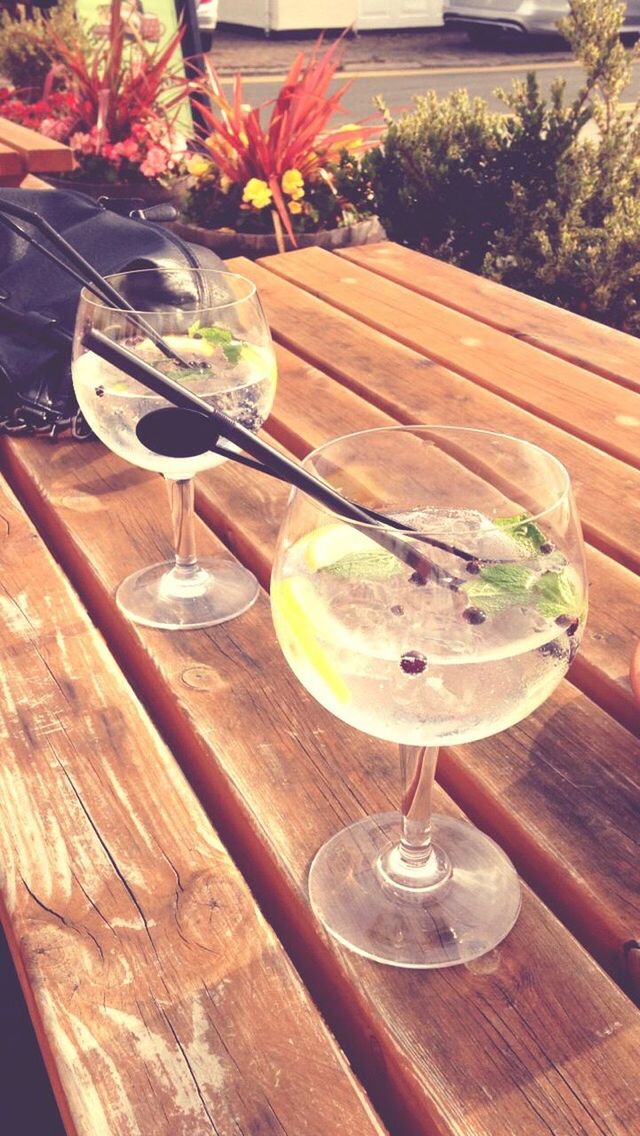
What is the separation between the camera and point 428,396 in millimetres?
1645

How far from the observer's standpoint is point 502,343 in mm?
1865

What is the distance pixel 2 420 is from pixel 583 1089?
1.20m

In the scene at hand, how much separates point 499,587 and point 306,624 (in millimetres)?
131

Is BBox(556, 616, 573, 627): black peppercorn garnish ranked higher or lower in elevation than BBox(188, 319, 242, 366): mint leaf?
lower

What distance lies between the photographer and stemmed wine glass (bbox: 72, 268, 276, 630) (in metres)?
1.06

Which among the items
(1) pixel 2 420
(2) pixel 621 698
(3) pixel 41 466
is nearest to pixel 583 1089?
(2) pixel 621 698

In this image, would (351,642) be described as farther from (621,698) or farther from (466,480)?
(621,698)

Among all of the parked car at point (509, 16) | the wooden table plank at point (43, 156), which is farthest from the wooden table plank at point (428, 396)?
the parked car at point (509, 16)

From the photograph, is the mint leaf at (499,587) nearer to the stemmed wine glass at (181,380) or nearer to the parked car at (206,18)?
the stemmed wine glass at (181,380)

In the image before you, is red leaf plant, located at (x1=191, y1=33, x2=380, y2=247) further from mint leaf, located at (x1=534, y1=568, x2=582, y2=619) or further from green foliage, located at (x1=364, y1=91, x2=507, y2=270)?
mint leaf, located at (x1=534, y1=568, x2=582, y2=619)

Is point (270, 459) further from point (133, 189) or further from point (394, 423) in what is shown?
point (133, 189)

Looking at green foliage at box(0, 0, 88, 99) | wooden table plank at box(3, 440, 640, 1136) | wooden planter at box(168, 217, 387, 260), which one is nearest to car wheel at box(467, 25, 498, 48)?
green foliage at box(0, 0, 88, 99)

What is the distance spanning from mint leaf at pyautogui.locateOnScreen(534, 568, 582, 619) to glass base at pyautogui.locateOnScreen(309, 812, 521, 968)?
0.23 metres

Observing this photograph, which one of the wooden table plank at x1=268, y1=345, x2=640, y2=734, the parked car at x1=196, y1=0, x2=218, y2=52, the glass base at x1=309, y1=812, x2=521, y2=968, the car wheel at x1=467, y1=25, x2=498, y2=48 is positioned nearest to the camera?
the glass base at x1=309, y1=812, x2=521, y2=968
